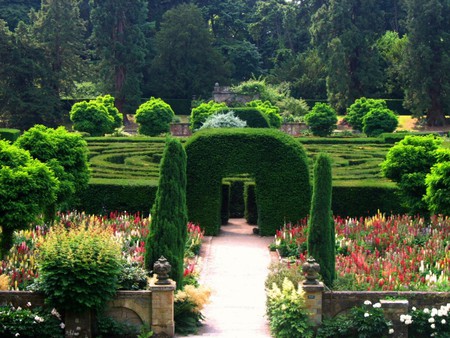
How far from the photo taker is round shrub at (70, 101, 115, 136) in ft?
158

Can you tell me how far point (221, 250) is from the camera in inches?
761

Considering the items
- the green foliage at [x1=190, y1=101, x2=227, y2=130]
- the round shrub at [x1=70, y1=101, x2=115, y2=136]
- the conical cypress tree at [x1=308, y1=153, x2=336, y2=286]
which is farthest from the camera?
the green foliage at [x1=190, y1=101, x2=227, y2=130]

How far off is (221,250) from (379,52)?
51.7 metres

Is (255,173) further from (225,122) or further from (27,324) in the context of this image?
(225,122)

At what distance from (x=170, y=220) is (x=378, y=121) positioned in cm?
3663

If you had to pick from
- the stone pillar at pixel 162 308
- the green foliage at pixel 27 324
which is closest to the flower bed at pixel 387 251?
the stone pillar at pixel 162 308

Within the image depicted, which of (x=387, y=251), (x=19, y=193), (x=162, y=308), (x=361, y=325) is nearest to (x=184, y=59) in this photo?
(x=387, y=251)

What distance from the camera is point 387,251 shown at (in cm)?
1741

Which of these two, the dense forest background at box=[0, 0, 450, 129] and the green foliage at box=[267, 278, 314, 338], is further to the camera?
the dense forest background at box=[0, 0, 450, 129]

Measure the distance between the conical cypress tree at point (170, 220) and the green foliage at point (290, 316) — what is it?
2099 mm

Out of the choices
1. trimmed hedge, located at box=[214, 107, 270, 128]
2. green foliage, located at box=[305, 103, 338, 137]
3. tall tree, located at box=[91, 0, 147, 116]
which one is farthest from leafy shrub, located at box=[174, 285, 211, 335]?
tall tree, located at box=[91, 0, 147, 116]

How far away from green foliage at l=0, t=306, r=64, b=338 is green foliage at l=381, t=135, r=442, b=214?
1120 centimetres

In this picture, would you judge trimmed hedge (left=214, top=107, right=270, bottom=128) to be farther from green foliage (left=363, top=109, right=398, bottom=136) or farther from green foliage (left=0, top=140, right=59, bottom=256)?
green foliage (left=0, top=140, right=59, bottom=256)

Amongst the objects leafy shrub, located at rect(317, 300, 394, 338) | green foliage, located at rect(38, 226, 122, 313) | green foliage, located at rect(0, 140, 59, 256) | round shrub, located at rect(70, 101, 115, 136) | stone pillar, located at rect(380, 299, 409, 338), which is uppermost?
round shrub, located at rect(70, 101, 115, 136)
